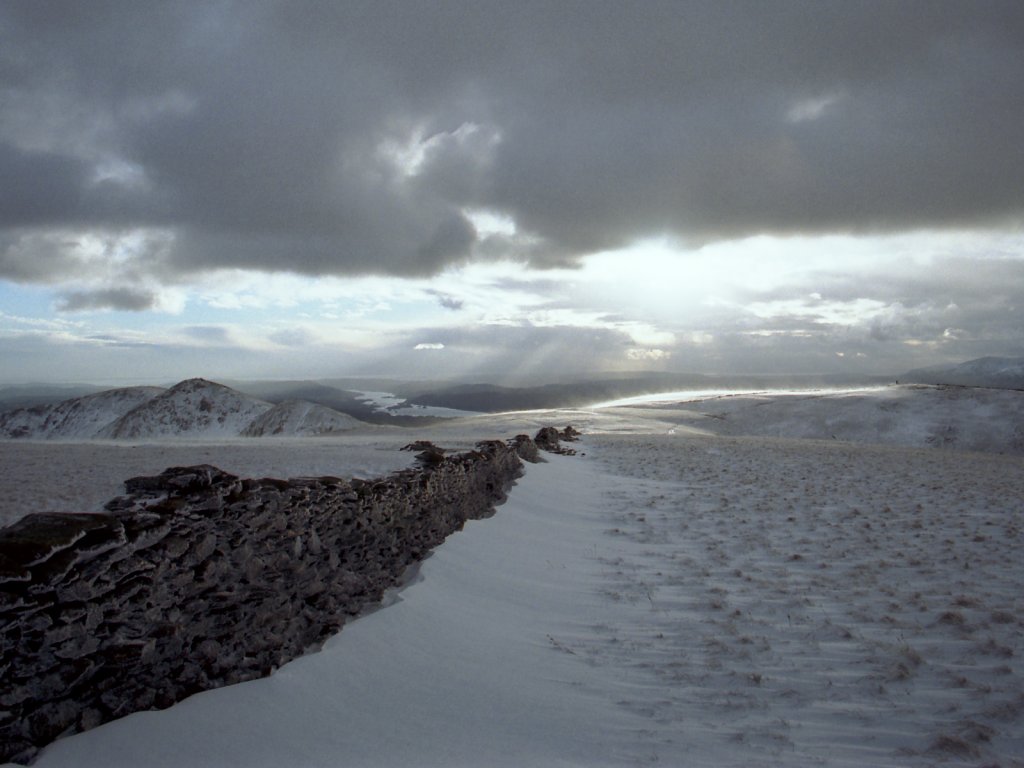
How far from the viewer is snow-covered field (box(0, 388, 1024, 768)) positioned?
4.44 m

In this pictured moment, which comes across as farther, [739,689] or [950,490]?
[950,490]

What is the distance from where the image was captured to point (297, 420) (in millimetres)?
73375

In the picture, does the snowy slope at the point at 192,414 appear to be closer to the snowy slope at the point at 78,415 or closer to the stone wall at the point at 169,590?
the snowy slope at the point at 78,415

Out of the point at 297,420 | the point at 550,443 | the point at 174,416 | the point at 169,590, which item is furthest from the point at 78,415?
the point at 169,590

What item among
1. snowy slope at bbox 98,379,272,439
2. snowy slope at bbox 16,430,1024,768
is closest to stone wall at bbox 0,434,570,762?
snowy slope at bbox 16,430,1024,768

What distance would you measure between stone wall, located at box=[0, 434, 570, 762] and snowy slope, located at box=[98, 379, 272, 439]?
274ft

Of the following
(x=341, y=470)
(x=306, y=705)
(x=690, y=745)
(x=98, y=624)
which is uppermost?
(x=341, y=470)

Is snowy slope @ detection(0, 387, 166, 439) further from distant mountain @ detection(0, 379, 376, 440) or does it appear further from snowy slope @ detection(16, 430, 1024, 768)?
snowy slope @ detection(16, 430, 1024, 768)

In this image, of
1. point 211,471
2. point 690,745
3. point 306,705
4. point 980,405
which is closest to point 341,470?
point 211,471

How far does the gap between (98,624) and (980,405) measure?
185 feet

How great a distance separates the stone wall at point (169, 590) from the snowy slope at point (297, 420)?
207 ft

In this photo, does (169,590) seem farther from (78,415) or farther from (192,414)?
(78,415)

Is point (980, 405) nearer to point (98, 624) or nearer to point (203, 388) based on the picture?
point (98, 624)

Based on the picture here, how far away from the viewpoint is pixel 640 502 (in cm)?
1493
